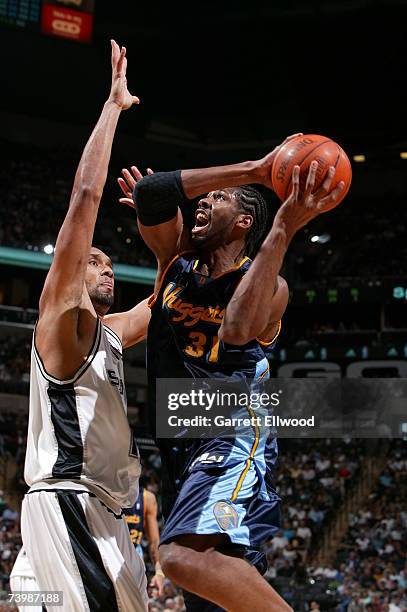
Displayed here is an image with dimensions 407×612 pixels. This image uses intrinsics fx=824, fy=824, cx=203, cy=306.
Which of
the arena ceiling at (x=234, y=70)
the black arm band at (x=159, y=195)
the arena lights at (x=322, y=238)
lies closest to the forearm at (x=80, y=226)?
the black arm band at (x=159, y=195)

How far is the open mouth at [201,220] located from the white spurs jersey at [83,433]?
0.64 meters

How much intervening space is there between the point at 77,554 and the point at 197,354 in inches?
38.4

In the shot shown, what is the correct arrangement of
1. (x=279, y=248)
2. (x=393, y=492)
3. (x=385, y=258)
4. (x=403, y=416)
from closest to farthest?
(x=279, y=248) → (x=393, y=492) → (x=403, y=416) → (x=385, y=258)

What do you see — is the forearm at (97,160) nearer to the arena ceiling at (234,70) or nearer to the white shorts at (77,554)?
the white shorts at (77,554)

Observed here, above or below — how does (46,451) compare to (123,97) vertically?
below

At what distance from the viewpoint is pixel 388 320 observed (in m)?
22.4

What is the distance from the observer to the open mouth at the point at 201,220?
12.5ft

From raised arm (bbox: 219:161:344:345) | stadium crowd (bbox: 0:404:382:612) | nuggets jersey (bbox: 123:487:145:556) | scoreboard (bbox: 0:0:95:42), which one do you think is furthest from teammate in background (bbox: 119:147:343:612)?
scoreboard (bbox: 0:0:95:42)

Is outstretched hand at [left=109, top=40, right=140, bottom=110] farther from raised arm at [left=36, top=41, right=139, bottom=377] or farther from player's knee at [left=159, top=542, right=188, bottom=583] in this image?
player's knee at [left=159, top=542, right=188, bottom=583]

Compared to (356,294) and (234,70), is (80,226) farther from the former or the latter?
(234,70)

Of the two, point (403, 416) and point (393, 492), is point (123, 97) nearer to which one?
point (393, 492)

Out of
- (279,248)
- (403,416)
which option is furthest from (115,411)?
(403,416)

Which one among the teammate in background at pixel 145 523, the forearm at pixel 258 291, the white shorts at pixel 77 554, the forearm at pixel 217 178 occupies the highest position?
the forearm at pixel 217 178

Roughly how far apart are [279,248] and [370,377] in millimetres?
18516
